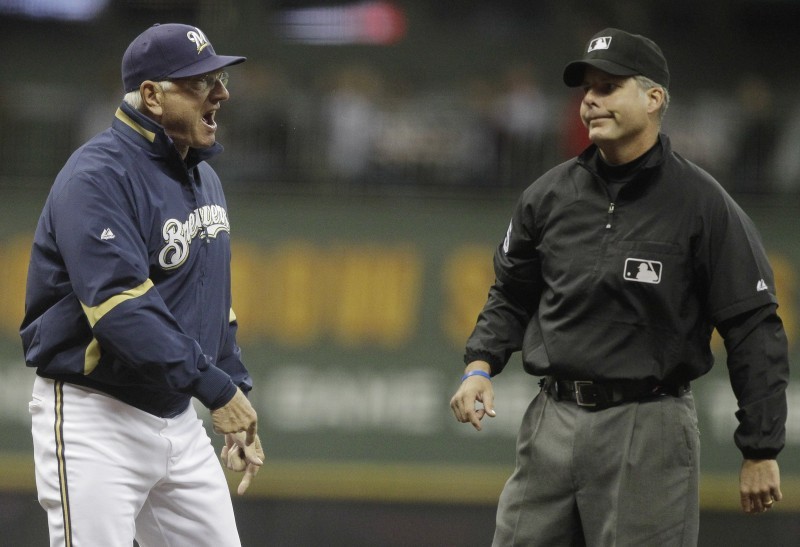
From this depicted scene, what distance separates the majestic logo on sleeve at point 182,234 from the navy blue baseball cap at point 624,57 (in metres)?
1.13

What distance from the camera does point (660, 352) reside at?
3.44 meters

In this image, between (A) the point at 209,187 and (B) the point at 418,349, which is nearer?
(A) the point at 209,187

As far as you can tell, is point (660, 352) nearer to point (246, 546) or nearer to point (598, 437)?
point (598, 437)

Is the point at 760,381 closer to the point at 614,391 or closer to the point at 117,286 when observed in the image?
the point at 614,391

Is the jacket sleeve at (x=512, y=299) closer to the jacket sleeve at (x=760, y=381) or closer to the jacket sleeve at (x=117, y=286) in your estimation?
the jacket sleeve at (x=760, y=381)

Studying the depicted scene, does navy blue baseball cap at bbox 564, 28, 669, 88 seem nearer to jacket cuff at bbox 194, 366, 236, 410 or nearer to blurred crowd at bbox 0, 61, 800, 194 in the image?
jacket cuff at bbox 194, 366, 236, 410

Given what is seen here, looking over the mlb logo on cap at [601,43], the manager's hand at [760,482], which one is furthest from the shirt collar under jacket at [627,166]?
the manager's hand at [760,482]

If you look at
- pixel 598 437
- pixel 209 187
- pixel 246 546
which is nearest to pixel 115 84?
pixel 246 546

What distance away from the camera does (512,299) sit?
3783 millimetres

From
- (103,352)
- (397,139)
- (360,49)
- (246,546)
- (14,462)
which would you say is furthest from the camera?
(360,49)

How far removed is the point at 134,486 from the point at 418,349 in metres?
5.60

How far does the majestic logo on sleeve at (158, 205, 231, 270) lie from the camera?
340cm

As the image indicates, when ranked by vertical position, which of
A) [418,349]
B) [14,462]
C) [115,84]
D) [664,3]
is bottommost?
[14,462]

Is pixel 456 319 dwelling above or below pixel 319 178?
Answer: below
